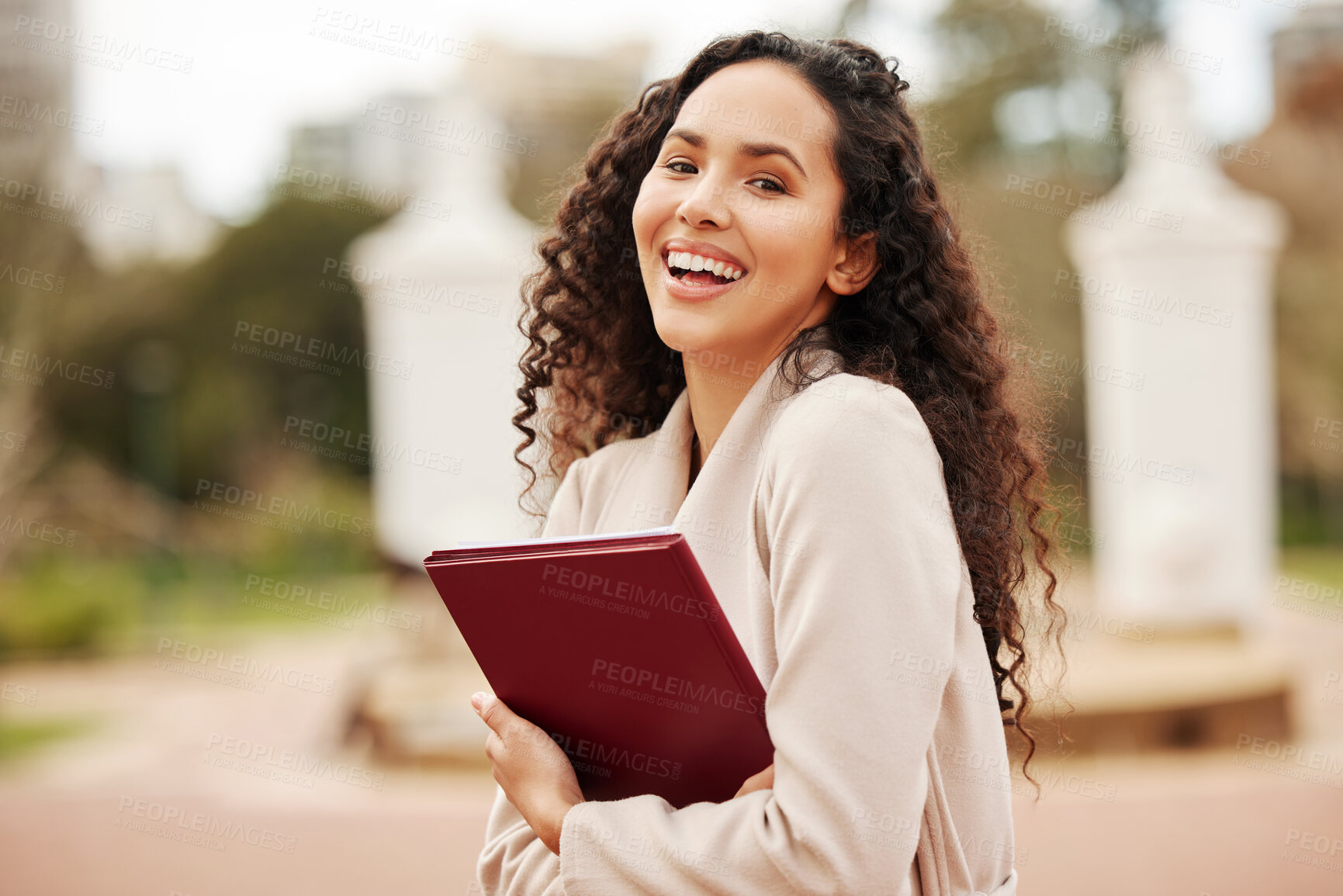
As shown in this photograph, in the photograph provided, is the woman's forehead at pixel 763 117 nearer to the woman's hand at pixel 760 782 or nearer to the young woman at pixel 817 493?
the young woman at pixel 817 493

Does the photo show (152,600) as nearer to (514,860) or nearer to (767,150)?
(514,860)

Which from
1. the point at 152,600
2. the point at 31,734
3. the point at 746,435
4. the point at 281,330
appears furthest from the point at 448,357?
the point at 281,330

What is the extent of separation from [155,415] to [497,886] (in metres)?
20.3

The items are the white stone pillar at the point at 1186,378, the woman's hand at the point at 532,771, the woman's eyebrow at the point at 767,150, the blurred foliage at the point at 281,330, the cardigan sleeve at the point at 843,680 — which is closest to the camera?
the cardigan sleeve at the point at 843,680

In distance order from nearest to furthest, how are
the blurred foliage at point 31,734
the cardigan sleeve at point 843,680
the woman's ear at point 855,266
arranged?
the cardigan sleeve at point 843,680 → the woman's ear at point 855,266 → the blurred foliage at point 31,734

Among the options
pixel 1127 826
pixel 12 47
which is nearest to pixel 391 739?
pixel 1127 826

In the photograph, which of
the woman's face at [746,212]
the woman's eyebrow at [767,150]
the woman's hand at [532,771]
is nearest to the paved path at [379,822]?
the woman's hand at [532,771]

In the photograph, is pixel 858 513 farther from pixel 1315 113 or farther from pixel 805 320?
pixel 1315 113

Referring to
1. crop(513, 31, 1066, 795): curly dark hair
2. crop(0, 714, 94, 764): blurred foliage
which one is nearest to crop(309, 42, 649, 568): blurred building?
crop(0, 714, 94, 764): blurred foliage

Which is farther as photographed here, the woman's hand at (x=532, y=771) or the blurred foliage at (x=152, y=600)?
the blurred foliage at (x=152, y=600)

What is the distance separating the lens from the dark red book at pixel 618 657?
1.33m

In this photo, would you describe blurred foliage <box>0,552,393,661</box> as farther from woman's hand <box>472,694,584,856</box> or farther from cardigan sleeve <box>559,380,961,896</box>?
cardigan sleeve <box>559,380,961,896</box>

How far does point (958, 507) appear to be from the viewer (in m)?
→ 1.58

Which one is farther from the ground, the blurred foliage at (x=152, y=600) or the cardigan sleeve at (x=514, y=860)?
the cardigan sleeve at (x=514, y=860)
